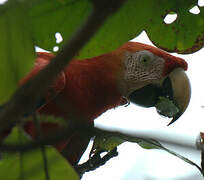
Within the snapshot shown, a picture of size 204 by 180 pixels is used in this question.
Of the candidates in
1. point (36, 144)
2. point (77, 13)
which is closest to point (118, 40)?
point (77, 13)

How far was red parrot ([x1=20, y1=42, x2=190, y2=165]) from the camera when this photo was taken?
5.02 ft

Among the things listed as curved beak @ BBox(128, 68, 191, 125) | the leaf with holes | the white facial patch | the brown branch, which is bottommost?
curved beak @ BBox(128, 68, 191, 125)

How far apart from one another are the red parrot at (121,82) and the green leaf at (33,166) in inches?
31.8

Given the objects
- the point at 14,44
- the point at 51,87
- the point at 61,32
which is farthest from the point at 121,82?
the point at 14,44

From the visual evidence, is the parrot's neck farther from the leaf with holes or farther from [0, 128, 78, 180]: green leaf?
[0, 128, 78, 180]: green leaf

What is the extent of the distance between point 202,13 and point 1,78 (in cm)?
56

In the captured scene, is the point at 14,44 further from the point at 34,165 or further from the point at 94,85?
the point at 94,85

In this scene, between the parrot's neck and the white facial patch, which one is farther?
the white facial patch

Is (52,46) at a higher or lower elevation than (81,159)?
higher

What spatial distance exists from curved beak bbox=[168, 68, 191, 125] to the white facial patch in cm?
8

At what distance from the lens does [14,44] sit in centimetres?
46

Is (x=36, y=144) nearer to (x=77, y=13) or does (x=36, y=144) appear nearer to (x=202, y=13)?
(x=77, y=13)

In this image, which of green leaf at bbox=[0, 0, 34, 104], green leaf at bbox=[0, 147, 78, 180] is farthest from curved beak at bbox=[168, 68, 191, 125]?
green leaf at bbox=[0, 0, 34, 104]

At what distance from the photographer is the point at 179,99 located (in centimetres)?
160
